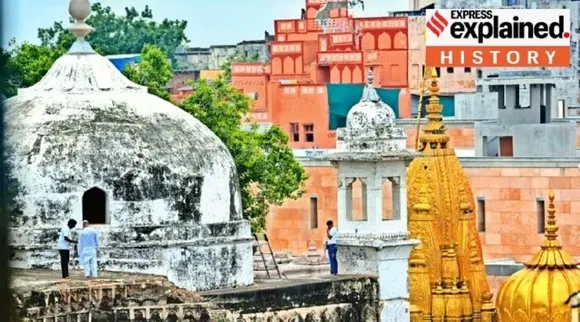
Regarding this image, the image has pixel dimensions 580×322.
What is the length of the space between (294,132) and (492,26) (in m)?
9.12

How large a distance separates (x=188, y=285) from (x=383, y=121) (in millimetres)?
5094

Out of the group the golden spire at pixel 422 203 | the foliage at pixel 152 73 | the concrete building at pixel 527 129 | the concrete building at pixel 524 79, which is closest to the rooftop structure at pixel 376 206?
the golden spire at pixel 422 203

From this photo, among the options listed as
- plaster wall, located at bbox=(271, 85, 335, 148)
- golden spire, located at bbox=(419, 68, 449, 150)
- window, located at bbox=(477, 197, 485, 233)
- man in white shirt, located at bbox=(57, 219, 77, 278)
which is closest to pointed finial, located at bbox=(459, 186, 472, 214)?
golden spire, located at bbox=(419, 68, 449, 150)

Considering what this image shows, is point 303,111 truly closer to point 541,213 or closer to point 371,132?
point 541,213

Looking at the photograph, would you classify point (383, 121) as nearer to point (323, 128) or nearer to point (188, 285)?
point (188, 285)

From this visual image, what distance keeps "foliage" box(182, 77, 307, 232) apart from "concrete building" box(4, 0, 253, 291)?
13082mm

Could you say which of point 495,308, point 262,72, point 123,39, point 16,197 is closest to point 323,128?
point 262,72

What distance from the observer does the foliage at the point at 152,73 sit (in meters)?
37.8

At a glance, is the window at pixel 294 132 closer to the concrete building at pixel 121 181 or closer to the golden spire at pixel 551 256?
the golden spire at pixel 551 256

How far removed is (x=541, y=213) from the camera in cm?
4388

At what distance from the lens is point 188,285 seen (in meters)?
20.9

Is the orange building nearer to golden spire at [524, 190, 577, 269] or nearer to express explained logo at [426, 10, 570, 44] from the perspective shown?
express explained logo at [426, 10, 570, 44]

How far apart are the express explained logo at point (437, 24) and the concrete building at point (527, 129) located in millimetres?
2343

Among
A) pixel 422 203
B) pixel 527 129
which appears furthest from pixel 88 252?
pixel 527 129
